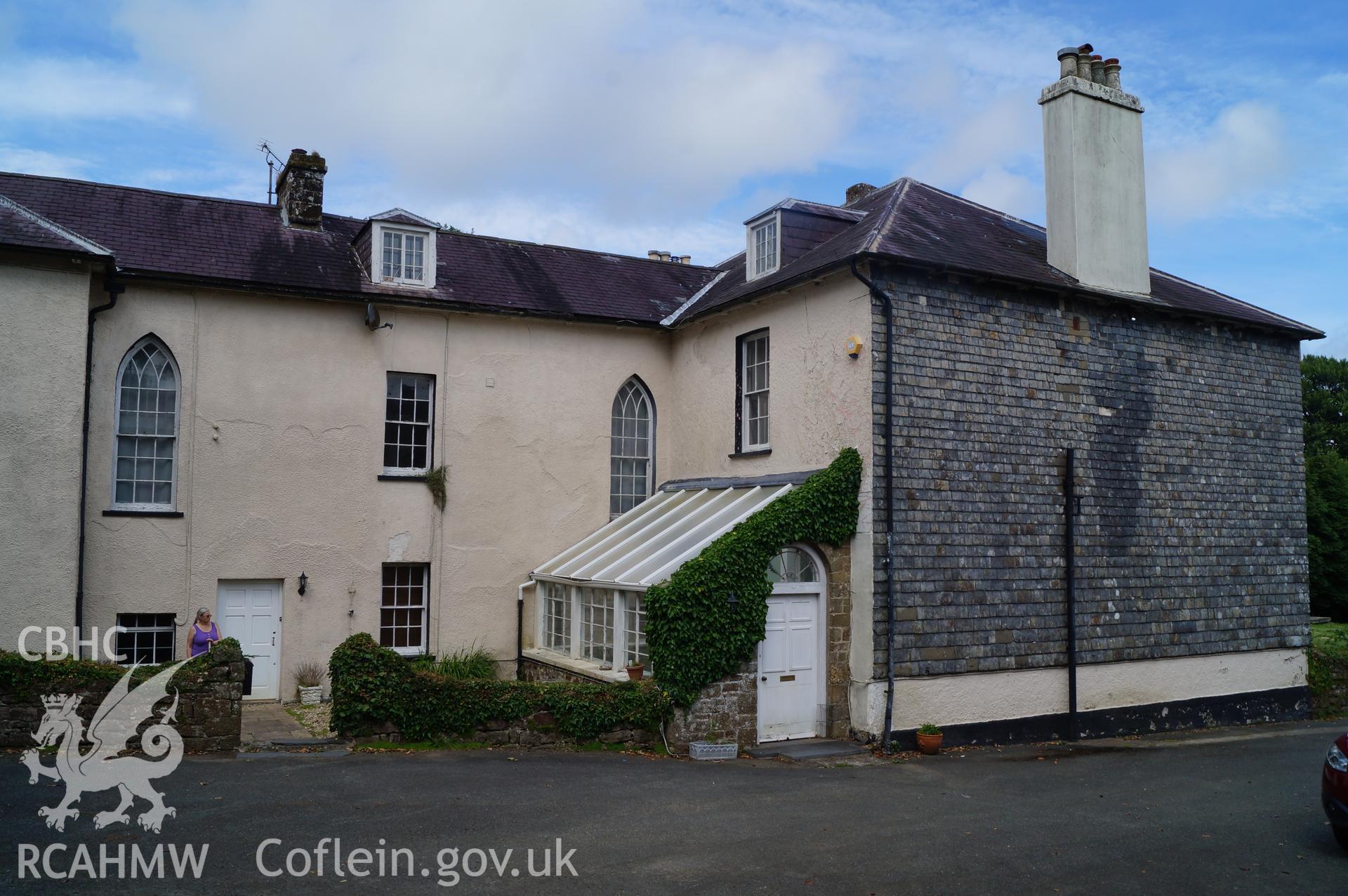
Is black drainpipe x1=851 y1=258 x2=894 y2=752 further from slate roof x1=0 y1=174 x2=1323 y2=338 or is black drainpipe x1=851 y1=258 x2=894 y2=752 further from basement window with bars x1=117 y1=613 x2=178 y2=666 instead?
basement window with bars x1=117 y1=613 x2=178 y2=666

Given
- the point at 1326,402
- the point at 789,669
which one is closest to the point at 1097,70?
the point at 789,669

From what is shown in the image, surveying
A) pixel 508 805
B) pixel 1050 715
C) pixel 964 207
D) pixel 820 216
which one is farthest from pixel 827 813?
pixel 964 207

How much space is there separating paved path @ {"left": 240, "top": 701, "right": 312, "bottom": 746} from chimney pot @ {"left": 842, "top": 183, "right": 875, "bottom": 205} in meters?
13.3

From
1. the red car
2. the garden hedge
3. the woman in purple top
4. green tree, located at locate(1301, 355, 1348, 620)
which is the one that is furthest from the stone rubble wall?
green tree, located at locate(1301, 355, 1348, 620)

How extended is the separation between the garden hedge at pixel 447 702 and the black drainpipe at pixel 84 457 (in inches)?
176

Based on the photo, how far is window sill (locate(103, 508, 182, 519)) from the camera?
14578 millimetres

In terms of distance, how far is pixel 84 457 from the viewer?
14.1 meters

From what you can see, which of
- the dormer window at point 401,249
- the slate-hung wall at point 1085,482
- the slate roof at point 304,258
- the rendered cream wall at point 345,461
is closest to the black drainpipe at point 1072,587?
the slate-hung wall at point 1085,482

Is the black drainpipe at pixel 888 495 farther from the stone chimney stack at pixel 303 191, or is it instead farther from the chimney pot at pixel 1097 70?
the stone chimney stack at pixel 303 191

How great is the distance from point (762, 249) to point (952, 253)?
11.5ft

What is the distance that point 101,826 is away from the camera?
8.38m

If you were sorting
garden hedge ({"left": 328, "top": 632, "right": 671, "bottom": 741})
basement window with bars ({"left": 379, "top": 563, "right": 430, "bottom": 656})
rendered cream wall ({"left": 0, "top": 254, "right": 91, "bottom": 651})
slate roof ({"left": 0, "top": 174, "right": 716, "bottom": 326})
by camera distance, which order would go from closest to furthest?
garden hedge ({"left": 328, "top": 632, "right": 671, "bottom": 741}), rendered cream wall ({"left": 0, "top": 254, "right": 91, "bottom": 651}), slate roof ({"left": 0, "top": 174, "right": 716, "bottom": 326}), basement window with bars ({"left": 379, "top": 563, "right": 430, "bottom": 656})

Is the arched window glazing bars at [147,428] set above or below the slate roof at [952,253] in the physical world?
below

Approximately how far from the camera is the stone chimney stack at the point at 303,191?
17391 millimetres
